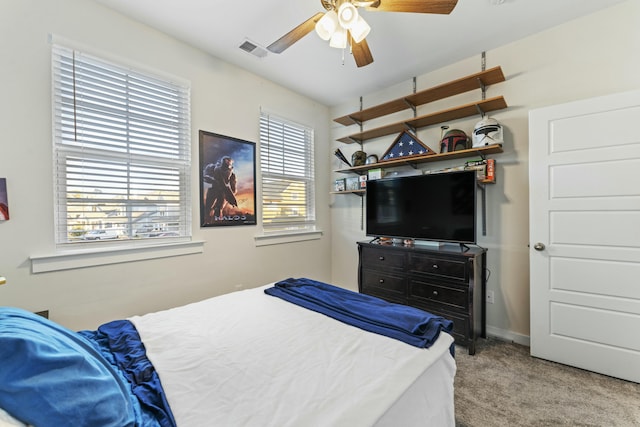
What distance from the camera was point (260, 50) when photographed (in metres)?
2.51

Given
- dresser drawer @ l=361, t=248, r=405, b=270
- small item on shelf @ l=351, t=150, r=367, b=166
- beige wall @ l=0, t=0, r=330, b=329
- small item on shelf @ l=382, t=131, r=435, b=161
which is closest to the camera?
beige wall @ l=0, t=0, r=330, b=329

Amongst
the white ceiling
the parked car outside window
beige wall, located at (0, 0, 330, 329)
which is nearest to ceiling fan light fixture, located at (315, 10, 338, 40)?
the white ceiling

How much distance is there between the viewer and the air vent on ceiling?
2.38m

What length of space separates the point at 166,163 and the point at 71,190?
0.68 metres

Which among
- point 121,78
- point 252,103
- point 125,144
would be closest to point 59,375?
point 125,144

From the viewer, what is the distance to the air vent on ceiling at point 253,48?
93.9 inches

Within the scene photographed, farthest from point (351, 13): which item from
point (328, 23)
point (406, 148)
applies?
point (406, 148)

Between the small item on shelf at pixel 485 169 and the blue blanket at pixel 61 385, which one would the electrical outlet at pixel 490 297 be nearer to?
the small item on shelf at pixel 485 169

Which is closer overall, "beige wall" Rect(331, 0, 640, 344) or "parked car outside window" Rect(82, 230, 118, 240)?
"parked car outside window" Rect(82, 230, 118, 240)

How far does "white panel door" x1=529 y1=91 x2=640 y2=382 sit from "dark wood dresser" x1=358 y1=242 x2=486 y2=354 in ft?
1.47

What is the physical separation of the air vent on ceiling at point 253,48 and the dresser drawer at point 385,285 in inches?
95.5

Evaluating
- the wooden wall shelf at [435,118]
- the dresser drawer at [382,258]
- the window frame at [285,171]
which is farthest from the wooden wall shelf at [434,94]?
the dresser drawer at [382,258]

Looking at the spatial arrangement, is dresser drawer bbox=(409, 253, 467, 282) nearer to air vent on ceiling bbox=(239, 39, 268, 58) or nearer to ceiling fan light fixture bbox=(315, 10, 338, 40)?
ceiling fan light fixture bbox=(315, 10, 338, 40)

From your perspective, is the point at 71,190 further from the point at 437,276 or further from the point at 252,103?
the point at 437,276
